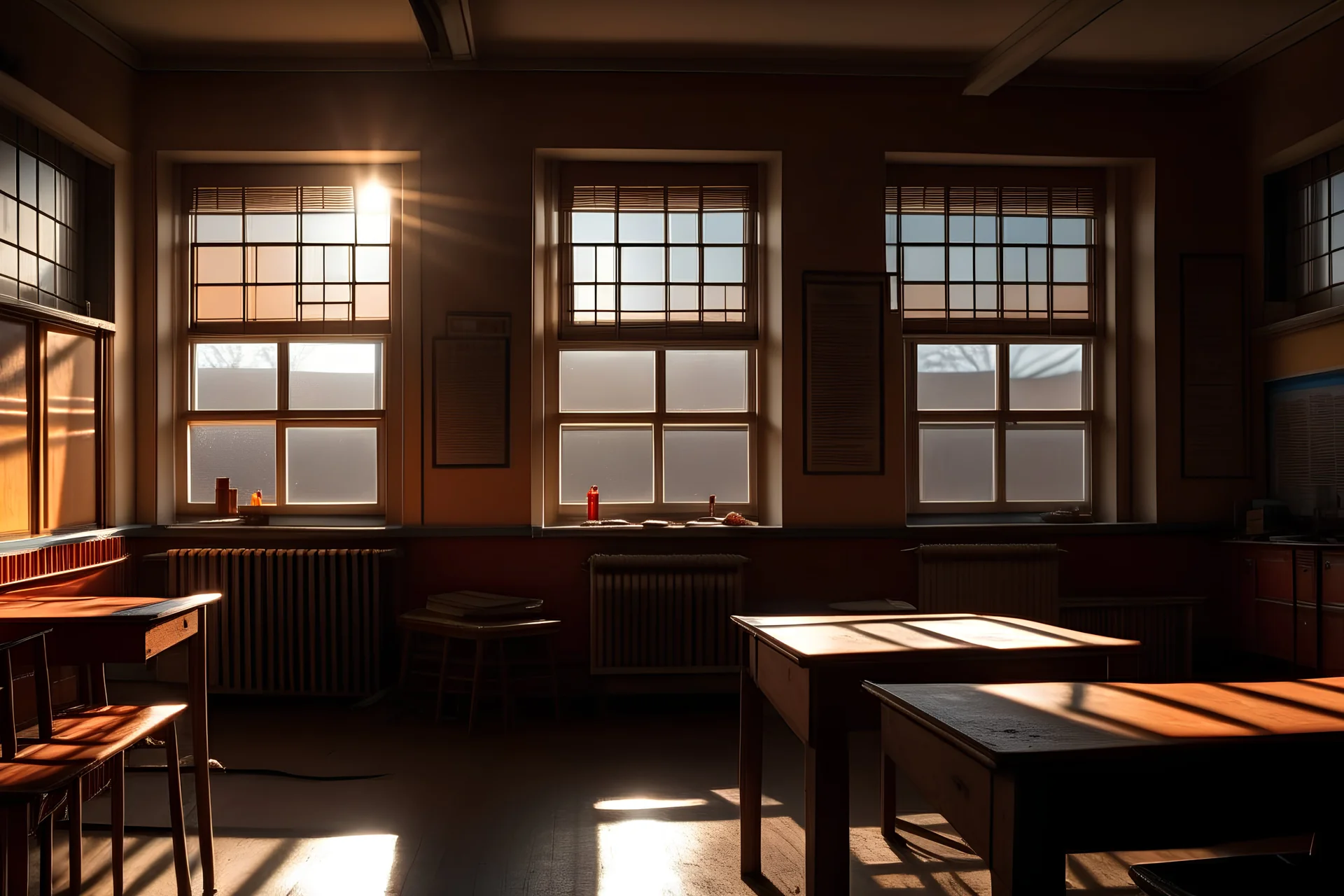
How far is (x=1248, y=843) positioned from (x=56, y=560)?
17.3 feet

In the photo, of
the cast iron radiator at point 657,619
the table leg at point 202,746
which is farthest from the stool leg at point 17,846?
the cast iron radiator at point 657,619

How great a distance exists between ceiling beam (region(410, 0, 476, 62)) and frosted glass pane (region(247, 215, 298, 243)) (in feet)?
4.53

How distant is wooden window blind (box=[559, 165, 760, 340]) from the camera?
5266 millimetres

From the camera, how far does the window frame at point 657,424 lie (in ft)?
17.3

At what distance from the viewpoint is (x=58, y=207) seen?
4598mm

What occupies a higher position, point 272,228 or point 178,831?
point 272,228

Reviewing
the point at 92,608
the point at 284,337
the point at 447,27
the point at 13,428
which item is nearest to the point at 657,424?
the point at 284,337

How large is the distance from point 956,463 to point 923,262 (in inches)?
50.6

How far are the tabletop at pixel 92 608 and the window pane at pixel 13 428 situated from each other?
4.11 feet

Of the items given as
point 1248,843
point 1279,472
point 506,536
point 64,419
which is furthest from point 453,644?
point 1279,472

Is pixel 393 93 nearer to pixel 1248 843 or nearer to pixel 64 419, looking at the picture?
pixel 64 419

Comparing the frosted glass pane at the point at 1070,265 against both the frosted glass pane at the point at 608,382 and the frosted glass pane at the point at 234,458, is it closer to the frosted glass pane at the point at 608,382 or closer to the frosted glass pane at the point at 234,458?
the frosted glass pane at the point at 608,382

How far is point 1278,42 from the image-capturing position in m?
4.89

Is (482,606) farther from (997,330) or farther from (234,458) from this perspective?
(997,330)
